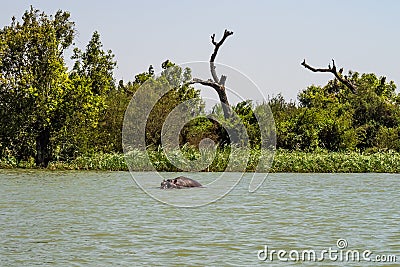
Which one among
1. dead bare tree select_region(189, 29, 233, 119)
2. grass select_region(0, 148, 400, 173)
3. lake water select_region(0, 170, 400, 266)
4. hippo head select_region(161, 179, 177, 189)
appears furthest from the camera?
dead bare tree select_region(189, 29, 233, 119)

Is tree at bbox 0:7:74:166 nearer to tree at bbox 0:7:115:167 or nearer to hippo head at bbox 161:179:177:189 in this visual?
tree at bbox 0:7:115:167

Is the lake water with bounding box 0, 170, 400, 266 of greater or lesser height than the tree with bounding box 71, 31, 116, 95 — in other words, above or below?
below

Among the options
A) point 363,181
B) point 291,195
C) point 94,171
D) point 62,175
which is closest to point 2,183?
point 62,175

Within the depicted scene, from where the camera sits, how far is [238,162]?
106 ft

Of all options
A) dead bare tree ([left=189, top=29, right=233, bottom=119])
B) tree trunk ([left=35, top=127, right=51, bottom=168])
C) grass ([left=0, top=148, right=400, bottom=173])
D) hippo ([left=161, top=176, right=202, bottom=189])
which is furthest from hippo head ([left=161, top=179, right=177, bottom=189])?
dead bare tree ([left=189, top=29, right=233, bottom=119])

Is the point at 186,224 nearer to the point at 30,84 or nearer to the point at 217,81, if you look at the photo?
the point at 30,84

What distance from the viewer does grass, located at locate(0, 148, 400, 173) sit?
32.0 metres

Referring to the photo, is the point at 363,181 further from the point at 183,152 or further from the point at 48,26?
the point at 48,26

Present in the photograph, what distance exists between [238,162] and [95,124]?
6666 millimetres

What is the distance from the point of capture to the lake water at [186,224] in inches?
450

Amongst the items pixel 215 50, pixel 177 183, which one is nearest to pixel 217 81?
pixel 215 50

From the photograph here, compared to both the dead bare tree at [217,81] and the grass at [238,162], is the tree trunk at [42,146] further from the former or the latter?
the dead bare tree at [217,81]

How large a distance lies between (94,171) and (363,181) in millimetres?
11544

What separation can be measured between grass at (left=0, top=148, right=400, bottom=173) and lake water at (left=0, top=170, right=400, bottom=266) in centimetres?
668
